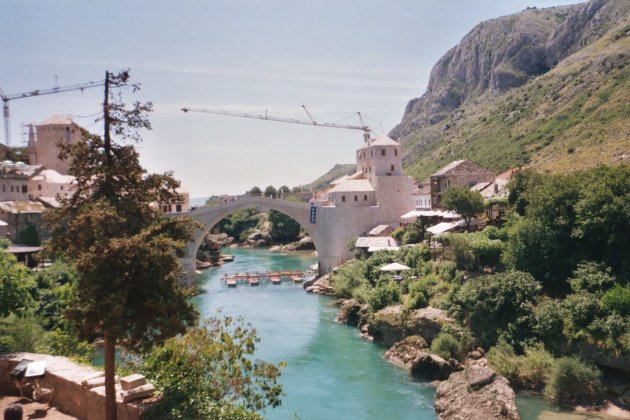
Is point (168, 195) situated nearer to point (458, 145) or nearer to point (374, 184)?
point (374, 184)

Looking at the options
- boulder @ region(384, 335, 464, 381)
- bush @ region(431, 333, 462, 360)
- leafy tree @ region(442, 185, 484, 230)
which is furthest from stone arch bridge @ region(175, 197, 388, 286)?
bush @ region(431, 333, 462, 360)

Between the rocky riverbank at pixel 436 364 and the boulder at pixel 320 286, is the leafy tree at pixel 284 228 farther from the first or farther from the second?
the rocky riverbank at pixel 436 364

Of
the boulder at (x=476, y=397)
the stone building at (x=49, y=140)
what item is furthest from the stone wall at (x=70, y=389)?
the stone building at (x=49, y=140)

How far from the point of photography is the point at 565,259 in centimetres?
2181

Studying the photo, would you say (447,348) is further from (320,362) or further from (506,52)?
(506,52)

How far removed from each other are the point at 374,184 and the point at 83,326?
1471 inches

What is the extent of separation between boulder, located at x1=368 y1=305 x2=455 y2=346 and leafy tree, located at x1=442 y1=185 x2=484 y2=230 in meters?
7.82

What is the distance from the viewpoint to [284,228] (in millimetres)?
72875

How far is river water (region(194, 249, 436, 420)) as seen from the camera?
17.7 meters

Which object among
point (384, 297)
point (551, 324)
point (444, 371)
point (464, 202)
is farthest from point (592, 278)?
point (464, 202)

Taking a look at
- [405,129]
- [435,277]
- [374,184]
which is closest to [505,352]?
[435,277]

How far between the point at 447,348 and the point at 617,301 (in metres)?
5.95

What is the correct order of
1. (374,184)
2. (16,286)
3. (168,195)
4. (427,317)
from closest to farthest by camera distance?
1. (168,195)
2. (16,286)
3. (427,317)
4. (374,184)

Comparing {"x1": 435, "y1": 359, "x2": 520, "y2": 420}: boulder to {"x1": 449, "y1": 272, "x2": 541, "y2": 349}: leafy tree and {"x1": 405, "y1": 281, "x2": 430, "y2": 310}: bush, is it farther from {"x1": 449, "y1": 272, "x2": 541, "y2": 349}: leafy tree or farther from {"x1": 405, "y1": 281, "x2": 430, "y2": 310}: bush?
{"x1": 405, "y1": 281, "x2": 430, "y2": 310}: bush
